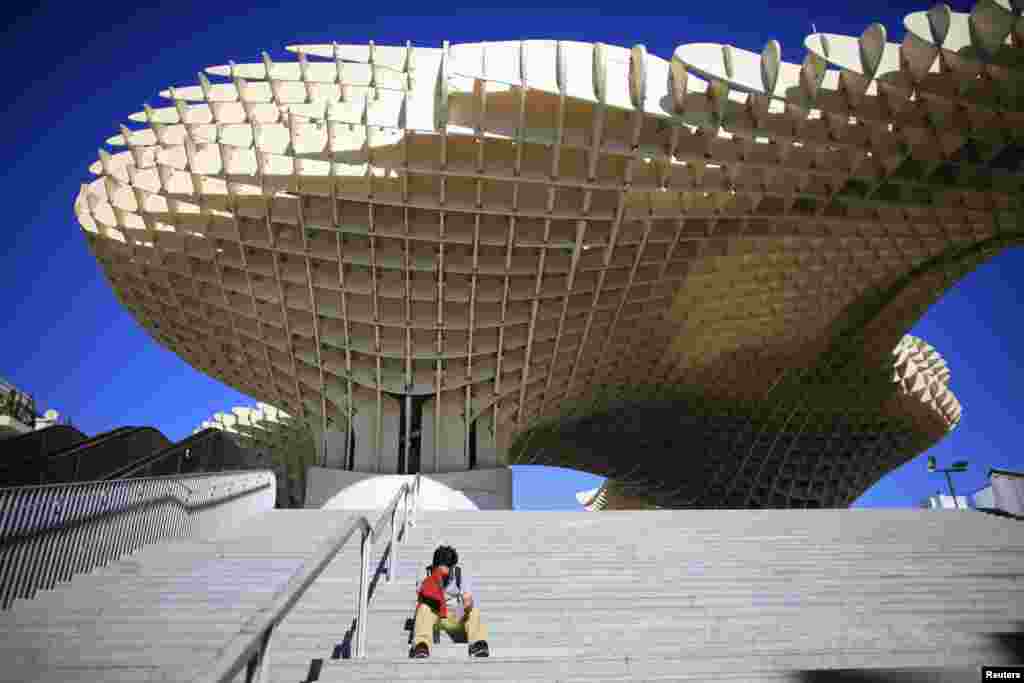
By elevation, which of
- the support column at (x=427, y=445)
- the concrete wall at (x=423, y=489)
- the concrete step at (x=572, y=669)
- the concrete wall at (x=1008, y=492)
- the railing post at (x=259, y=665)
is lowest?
the concrete step at (x=572, y=669)

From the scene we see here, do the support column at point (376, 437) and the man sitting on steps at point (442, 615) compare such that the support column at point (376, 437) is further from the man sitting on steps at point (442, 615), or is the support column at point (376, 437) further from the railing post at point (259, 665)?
the railing post at point (259, 665)

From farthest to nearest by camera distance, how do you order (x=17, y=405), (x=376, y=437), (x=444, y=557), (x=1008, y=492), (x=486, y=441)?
(x=17, y=405), (x=486, y=441), (x=376, y=437), (x=1008, y=492), (x=444, y=557)

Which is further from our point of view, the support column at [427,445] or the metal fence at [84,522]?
the support column at [427,445]

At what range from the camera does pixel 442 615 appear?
5.81m

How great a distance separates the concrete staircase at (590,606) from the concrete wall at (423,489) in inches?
486

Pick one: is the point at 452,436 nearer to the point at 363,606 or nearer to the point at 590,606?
the point at 590,606

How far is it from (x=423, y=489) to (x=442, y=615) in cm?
1813

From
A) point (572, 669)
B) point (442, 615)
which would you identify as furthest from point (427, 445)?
point (572, 669)

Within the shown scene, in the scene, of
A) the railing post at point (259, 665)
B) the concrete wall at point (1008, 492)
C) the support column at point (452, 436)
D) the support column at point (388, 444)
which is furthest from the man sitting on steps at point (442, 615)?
the support column at point (388, 444)

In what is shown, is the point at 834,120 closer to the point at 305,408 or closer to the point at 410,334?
the point at 410,334

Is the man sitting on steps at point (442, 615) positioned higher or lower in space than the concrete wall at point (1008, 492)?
lower

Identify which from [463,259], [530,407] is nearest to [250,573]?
[463,259]

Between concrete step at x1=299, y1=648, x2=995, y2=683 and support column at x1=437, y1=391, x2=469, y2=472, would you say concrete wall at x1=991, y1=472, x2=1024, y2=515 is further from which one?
support column at x1=437, y1=391, x2=469, y2=472

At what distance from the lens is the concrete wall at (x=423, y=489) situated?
2362 centimetres
